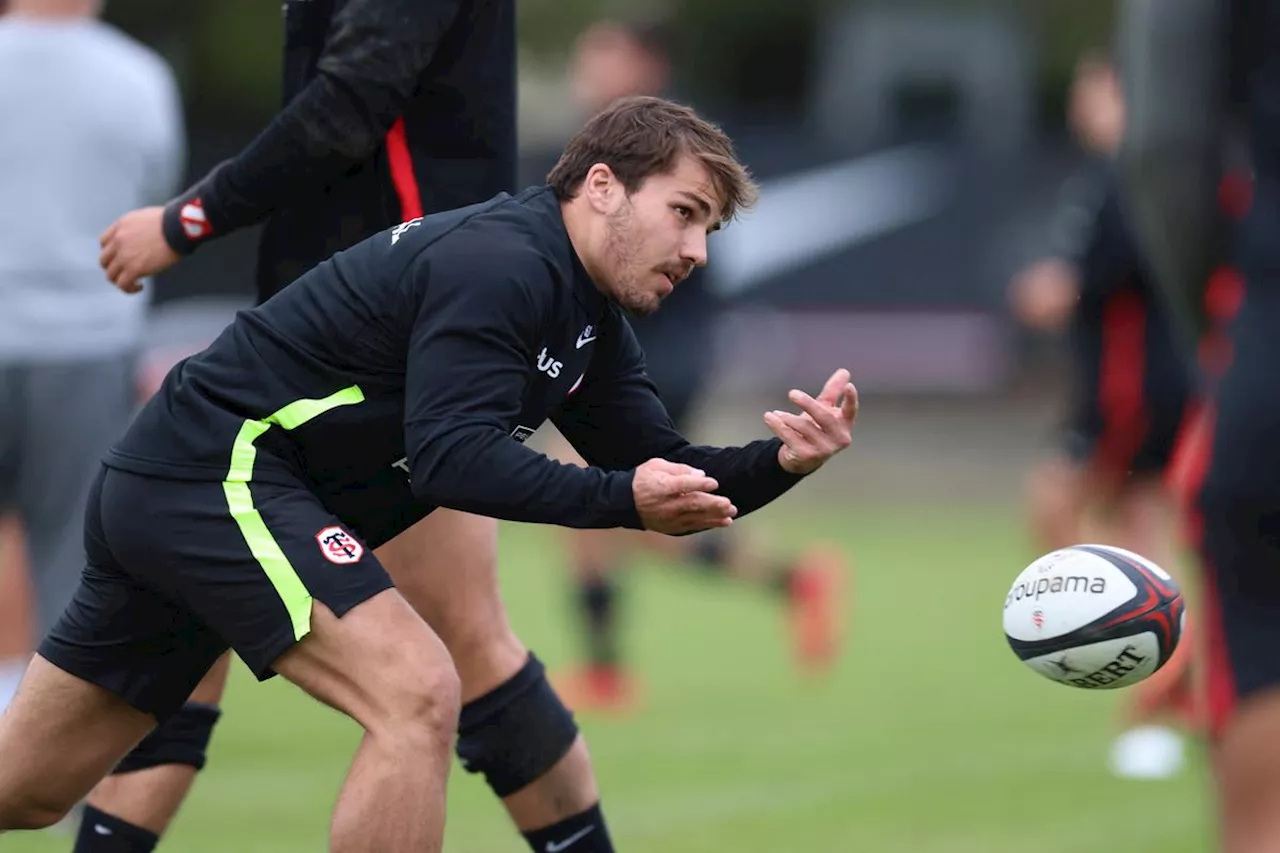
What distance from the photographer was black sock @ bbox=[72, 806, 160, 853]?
4.79m

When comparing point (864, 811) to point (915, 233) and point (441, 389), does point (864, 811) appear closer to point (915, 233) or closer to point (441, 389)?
point (441, 389)

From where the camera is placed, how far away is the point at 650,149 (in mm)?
4230

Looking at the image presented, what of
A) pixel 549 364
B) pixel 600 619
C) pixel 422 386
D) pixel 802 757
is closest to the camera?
pixel 422 386

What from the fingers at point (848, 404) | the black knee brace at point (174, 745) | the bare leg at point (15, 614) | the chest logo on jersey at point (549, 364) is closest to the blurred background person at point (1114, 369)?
the bare leg at point (15, 614)

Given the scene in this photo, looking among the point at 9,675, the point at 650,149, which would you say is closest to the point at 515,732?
the point at 650,149

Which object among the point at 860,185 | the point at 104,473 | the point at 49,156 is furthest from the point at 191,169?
the point at 104,473

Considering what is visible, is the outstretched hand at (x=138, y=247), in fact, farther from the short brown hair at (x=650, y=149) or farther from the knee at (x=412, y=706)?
the knee at (x=412, y=706)

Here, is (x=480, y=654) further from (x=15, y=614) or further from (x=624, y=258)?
(x=15, y=614)

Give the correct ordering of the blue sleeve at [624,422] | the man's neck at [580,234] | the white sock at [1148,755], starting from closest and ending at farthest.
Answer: the man's neck at [580,234], the blue sleeve at [624,422], the white sock at [1148,755]

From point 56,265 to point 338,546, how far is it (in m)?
3.04

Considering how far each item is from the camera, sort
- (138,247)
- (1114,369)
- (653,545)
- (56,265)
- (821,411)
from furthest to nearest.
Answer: (653,545) → (1114,369) → (56,265) → (138,247) → (821,411)

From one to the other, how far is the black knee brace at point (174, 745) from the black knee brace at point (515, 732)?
579 millimetres

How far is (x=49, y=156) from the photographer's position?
686 cm

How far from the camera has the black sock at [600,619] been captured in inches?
381
